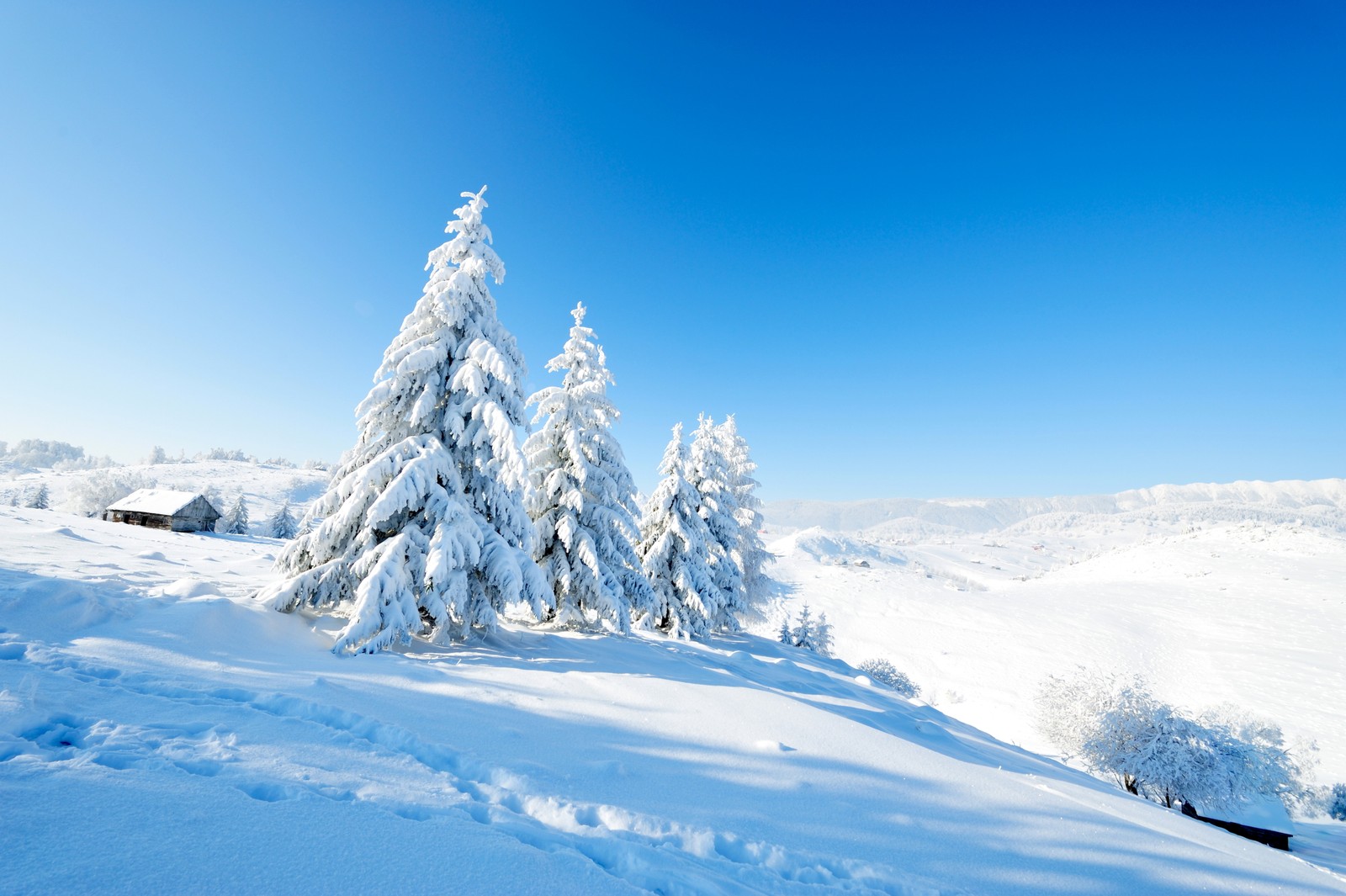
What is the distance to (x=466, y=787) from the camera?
15.6 ft

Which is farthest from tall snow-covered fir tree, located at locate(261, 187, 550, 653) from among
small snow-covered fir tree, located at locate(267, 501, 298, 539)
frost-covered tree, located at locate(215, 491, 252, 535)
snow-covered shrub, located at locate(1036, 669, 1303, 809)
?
small snow-covered fir tree, located at locate(267, 501, 298, 539)

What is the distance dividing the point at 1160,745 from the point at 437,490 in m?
32.0

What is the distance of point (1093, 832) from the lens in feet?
19.2

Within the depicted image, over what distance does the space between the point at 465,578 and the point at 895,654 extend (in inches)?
2149

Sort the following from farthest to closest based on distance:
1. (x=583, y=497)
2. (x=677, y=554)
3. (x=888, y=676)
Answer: (x=888, y=676) → (x=677, y=554) → (x=583, y=497)

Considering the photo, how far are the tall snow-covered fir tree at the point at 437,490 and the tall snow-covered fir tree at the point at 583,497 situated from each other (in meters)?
3.00

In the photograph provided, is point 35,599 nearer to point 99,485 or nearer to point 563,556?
point 563,556

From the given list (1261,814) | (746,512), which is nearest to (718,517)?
(746,512)

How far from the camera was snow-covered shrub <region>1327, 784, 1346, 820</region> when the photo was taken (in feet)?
88.3

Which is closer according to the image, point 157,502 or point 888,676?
point 888,676

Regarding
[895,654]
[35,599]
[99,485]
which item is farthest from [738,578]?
[99,485]

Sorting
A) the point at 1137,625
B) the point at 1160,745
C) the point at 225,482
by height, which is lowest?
the point at 1160,745

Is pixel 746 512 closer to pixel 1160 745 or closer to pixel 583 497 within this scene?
pixel 583 497

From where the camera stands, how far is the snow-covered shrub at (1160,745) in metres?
21.4
